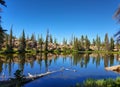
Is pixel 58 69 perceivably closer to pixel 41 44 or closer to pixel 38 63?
pixel 38 63

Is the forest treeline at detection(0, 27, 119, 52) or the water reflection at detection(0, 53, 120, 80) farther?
the forest treeline at detection(0, 27, 119, 52)

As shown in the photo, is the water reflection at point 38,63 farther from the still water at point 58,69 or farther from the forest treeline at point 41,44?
the forest treeline at point 41,44

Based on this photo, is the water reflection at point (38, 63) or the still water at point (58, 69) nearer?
the still water at point (58, 69)

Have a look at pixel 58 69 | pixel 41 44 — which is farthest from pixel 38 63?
pixel 41 44

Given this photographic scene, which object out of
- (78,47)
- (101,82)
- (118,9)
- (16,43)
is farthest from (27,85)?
(78,47)

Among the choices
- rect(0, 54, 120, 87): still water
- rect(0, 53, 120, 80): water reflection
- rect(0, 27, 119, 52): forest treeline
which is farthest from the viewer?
rect(0, 27, 119, 52): forest treeline

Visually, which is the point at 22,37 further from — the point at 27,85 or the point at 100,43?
the point at 27,85

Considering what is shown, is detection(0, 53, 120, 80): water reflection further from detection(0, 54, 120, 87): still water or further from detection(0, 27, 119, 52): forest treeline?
detection(0, 27, 119, 52): forest treeline

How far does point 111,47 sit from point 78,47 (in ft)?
81.4

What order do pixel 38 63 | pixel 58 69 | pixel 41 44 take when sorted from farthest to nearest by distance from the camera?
1. pixel 41 44
2. pixel 38 63
3. pixel 58 69

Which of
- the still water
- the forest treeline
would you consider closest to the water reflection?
the still water

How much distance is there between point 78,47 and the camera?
6452 inches

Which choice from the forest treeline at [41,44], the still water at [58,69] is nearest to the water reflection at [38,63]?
the still water at [58,69]

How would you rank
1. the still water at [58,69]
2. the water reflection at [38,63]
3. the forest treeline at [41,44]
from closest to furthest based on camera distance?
the still water at [58,69]
the water reflection at [38,63]
the forest treeline at [41,44]
